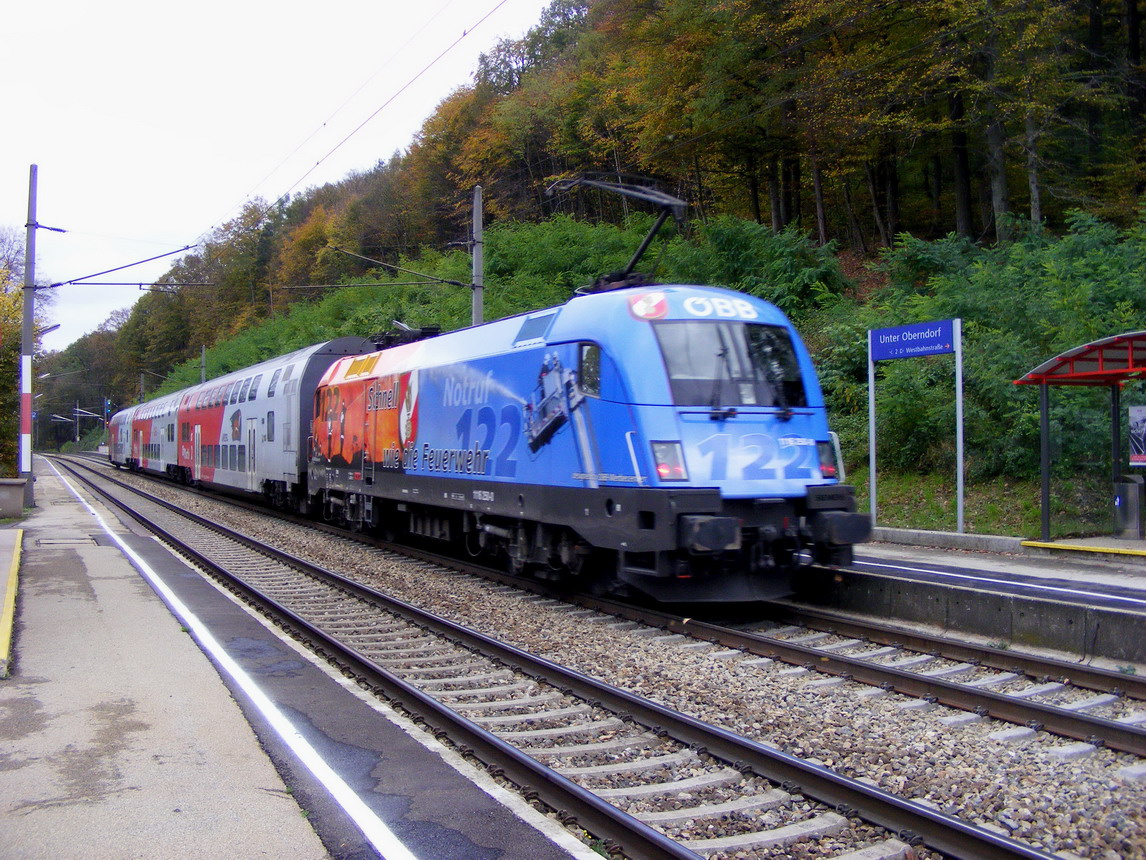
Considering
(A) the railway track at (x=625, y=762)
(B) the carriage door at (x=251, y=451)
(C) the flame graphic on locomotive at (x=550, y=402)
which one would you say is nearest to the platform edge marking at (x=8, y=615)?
(A) the railway track at (x=625, y=762)

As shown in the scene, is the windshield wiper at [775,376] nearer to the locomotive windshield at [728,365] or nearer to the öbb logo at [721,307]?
the locomotive windshield at [728,365]

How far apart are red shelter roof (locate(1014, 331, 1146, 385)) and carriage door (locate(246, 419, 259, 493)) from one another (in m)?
18.1

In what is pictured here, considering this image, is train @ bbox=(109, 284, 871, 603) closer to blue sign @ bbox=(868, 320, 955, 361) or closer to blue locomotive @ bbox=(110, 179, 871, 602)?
blue locomotive @ bbox=(110, 179, 871, 602)

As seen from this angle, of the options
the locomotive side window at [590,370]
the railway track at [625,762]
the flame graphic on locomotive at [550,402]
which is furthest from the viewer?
the flame graphic on locomotive at [550,402]

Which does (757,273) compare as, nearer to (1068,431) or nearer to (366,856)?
(1068,431)

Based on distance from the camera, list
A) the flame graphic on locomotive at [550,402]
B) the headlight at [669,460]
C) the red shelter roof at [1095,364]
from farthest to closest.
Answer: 1. the red shelter roof at [1095,364]
2. the flame graphic on locomotive at [550,402]
3. the headlight at [669,460]

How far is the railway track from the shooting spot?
14.7ft

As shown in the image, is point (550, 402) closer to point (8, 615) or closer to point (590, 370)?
point (590, 370)

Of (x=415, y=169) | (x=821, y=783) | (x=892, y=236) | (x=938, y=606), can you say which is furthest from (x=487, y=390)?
(x=415, y=169)

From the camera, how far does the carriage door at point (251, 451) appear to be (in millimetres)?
24337

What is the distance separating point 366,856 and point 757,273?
2477 centimetres

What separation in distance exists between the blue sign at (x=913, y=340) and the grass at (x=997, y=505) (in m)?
3.01

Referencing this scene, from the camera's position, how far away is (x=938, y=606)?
9383 millimetres

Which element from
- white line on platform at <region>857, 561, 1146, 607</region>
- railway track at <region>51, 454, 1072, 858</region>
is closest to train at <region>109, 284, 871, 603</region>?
railway track at <region>51, 454, 1072, 858</region>
